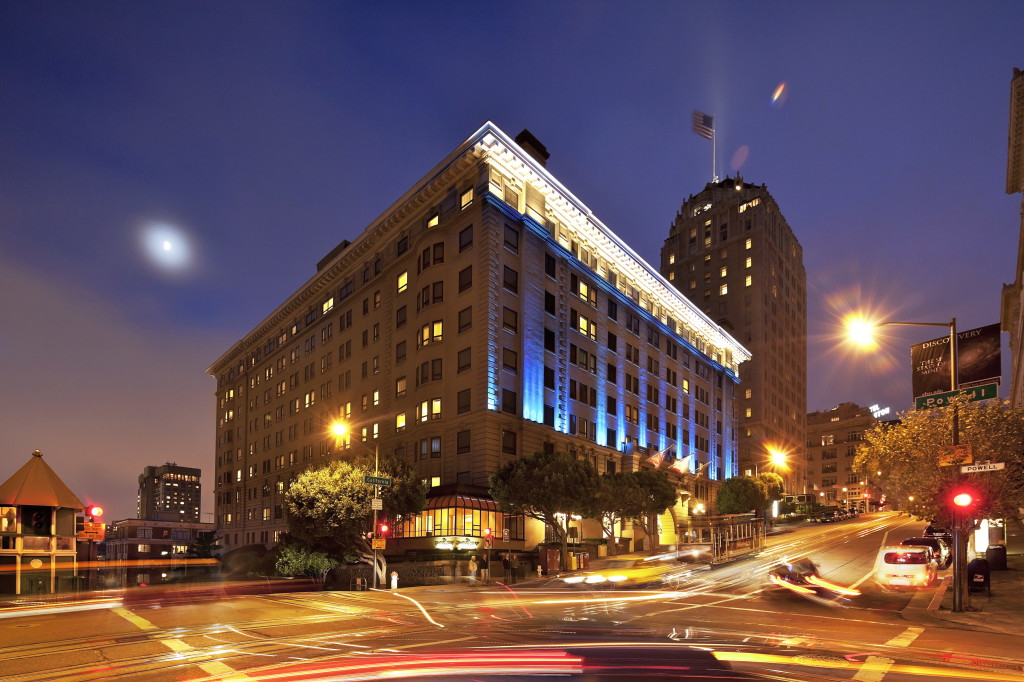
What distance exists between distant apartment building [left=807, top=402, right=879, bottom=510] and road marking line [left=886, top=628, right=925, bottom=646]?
149913mm

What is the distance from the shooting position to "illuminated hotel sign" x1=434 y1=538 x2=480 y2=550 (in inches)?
1887

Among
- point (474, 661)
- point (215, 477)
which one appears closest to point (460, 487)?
point (474, 661)

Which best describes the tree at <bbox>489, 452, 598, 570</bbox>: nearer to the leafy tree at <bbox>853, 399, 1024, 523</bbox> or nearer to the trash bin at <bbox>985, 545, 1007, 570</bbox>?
the trash bin at <bbox>985, 545, 1007, 570</bbox>

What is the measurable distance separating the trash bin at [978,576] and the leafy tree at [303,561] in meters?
35.0

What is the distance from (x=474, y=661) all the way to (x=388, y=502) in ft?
97.3

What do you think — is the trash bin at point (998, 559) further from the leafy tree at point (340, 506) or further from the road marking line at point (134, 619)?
the road marking line at point (134, 619)

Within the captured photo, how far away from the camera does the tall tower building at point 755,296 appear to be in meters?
121

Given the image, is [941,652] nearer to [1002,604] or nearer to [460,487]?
[1002,604]

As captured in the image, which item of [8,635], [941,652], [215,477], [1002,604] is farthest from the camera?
[215,477]

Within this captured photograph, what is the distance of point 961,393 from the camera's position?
20.8m

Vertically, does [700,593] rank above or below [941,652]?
below

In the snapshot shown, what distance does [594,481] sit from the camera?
47.9m

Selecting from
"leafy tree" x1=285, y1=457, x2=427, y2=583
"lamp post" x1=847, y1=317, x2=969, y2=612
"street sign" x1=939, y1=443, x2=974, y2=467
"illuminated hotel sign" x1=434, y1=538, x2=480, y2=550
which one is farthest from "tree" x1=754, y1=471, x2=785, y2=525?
"street sign" x1=939, y1=443, x2=974, y2=467

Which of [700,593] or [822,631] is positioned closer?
[822,631]
